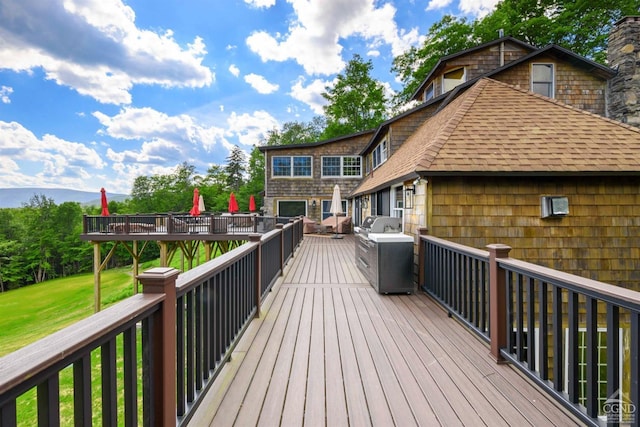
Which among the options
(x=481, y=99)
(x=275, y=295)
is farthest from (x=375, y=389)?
(x=481, y=99)

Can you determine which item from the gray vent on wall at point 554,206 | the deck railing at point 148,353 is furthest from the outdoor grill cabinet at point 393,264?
the gray vent on wall at point 554,206

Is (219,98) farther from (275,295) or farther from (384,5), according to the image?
(275,295)

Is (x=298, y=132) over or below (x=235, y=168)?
over

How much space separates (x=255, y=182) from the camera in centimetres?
3697

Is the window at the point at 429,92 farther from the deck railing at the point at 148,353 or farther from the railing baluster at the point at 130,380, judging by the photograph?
the railing baluster at the point at 130,380

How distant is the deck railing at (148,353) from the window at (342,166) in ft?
46.2

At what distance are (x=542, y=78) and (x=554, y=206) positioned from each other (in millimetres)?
6791

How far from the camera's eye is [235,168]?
150ft

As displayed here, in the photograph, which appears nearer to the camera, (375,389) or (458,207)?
(375,389)

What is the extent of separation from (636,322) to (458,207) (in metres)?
3.79

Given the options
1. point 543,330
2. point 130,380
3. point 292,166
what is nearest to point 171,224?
point 292,166

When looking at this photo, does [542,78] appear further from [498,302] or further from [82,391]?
[82,391]

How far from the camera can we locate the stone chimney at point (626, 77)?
29.9 feet

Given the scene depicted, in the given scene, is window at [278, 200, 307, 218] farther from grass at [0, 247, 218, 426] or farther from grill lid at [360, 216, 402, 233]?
grill lid at [360, 216, 402, 233]
